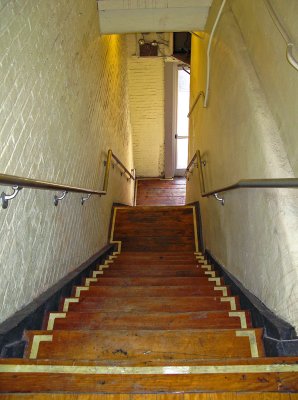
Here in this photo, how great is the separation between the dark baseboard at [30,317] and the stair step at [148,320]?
11 centimetres

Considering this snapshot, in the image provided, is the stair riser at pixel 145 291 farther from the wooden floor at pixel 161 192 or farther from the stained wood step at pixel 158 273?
the wooden floor at pixel 161 192

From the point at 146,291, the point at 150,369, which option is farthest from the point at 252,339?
the point at 146,291

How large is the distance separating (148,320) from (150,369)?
0.65m

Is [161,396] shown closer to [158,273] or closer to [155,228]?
[158,273]

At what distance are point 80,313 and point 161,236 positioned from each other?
2.90 meters

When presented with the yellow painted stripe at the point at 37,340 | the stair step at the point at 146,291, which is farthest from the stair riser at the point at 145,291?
the yellow painted stripe at the point at 37,340

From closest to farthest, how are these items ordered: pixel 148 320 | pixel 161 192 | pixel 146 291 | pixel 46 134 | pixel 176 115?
1. pixel 148 320
2. pixel 46 134
3. pixel 146 291
4. pixel 176 115
5. pixel 161 192

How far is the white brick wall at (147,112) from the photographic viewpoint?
304 inches

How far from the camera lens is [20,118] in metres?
1.78

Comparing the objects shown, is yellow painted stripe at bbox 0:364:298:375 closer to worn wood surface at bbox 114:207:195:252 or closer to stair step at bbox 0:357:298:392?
stair step at bbox 0:357:298:392

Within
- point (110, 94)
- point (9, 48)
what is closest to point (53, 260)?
point (9, 48)

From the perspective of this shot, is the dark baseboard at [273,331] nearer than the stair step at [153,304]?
Yes

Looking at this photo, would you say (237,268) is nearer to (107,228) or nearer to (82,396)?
(82,396)

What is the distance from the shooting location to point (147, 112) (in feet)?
27.5
